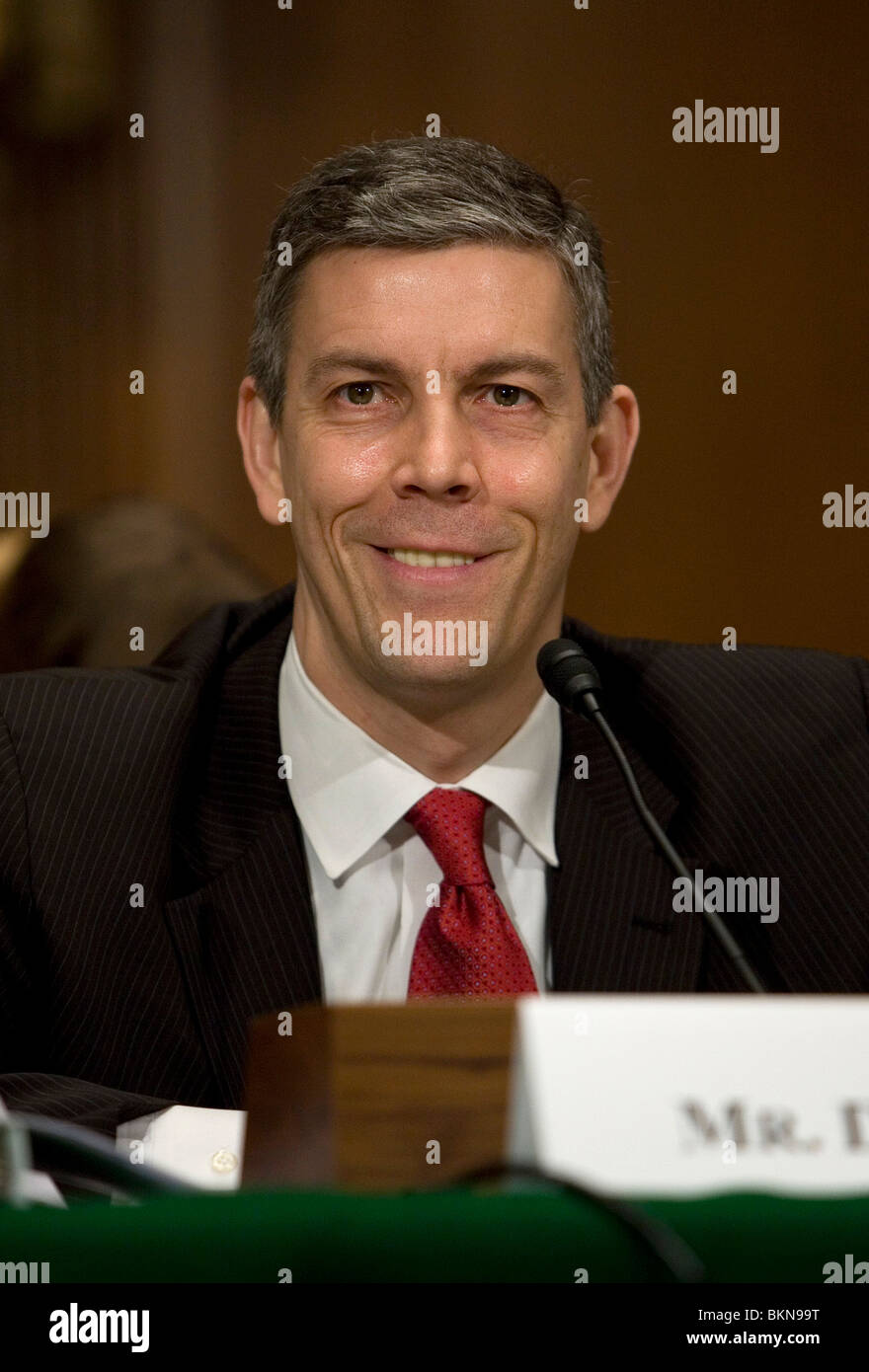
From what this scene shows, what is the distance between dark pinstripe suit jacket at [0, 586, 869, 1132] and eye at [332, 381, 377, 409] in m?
0.32

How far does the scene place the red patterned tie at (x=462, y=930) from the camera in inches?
64.1

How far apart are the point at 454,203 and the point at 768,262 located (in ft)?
5.23

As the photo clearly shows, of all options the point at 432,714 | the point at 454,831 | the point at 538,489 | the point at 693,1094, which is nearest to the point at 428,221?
the point at 538,489

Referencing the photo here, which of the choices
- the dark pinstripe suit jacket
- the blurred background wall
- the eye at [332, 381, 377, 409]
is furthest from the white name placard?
the blurred background wall

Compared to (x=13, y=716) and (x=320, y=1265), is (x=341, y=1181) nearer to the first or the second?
(x=320, y=1265)

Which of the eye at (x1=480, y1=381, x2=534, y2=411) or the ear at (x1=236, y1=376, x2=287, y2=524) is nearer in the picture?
the eye at (x1=480, y1=381, x2=534, y2=411)

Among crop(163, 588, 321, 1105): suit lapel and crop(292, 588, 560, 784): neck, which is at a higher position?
crop(292, 588, 560, 784): neck

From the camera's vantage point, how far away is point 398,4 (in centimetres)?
319

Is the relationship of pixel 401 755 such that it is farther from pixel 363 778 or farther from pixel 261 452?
pixel 261 452

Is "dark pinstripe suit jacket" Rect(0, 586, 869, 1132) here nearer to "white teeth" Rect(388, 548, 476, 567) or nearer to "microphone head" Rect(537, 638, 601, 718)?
"white teeth" Rect(388, 548, 476, 567)

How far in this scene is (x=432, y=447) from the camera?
5.61ft

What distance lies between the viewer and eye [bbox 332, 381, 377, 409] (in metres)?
1.77

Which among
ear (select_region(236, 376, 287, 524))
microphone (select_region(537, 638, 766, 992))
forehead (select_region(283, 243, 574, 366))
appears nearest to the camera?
microphone (select_region(537, 638, 766, 992))

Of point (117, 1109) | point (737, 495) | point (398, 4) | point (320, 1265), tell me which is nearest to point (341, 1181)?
point (320, 1265)
